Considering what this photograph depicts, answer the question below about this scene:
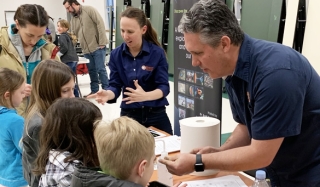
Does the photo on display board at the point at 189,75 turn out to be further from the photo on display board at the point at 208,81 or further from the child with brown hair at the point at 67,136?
the child with brown hair at the point at 67,136

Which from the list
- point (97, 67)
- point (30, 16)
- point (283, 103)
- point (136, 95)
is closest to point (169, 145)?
point (136, 95)

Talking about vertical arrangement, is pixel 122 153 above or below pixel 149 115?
above

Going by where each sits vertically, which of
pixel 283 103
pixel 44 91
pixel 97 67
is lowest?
pixel 97 67

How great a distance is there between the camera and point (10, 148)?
2287 mm

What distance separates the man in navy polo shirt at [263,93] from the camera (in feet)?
4.07

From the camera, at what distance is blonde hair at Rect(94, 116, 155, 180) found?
128 cm

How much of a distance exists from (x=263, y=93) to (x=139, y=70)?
4.68 feet

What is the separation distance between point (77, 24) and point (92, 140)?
17.2 ft

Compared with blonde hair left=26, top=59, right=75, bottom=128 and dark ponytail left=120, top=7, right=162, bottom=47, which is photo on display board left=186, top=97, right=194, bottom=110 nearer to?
dark ponytail left=120, top=7, right=162, bottom=47

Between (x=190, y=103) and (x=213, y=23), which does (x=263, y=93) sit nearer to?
(x=213, y=23)

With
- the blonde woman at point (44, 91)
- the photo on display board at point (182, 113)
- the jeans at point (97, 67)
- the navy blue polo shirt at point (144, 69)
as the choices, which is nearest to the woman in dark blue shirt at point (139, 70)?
the navy blue polo shirt at point (144, 69)

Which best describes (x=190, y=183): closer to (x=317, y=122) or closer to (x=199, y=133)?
(x=199, y=133)

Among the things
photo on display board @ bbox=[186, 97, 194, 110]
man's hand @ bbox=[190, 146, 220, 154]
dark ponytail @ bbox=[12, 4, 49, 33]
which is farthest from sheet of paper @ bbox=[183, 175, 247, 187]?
dark ponytail @ bbox=[12, 4, 49, 33]

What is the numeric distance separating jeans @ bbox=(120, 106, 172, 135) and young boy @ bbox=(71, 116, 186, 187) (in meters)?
1.29
